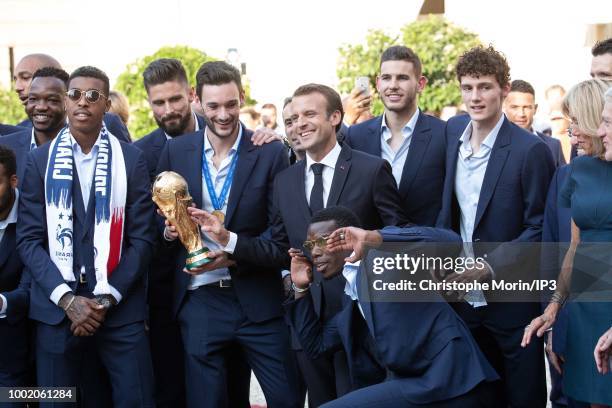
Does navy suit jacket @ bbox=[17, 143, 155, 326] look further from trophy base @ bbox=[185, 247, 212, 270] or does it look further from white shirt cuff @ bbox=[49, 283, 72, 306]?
trophy base @ bbox=[185, 247, 212, 270]

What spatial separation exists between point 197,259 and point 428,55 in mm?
11487

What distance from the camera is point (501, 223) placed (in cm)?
553

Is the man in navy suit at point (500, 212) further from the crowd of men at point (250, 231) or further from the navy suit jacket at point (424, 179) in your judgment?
the navy suit jacket at point (424, 179)

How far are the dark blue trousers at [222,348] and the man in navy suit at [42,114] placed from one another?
4.75 ft

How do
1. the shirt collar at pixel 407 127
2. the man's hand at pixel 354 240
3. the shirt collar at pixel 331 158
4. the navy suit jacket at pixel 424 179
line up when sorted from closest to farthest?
the man's hand at pixel 354 240
the shirt collar at pixel 331 158
the navy suit jacket at pixel 424 179
the shirt collar at pixel 407 127

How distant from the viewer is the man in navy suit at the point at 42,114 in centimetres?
636

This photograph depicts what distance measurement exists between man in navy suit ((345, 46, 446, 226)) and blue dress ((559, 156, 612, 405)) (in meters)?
1.02

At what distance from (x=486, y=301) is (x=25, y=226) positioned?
2603mm

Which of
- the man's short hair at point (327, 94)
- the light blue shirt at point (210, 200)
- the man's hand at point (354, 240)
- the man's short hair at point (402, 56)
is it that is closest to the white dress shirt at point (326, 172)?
the man's short hair at point (327, 94)

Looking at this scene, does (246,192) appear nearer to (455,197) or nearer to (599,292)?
(455,197)

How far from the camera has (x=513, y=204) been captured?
5527 millimetres

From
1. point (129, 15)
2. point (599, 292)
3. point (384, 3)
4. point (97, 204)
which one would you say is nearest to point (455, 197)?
point (599, 292)

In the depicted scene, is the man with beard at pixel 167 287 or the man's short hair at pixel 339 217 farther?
the man with beard at pixel 167 287

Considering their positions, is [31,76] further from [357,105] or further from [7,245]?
[357,105]
